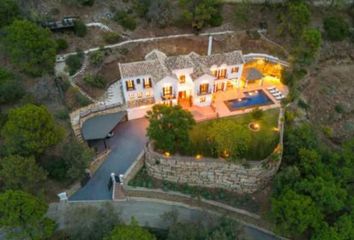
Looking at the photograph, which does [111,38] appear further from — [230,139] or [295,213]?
[295,213]

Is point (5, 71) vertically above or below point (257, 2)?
below

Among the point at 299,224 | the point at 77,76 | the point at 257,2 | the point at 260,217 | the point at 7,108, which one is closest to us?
the point at 299,224

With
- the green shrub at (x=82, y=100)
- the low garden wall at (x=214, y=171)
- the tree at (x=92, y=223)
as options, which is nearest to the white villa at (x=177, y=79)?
the green shrub at (x=82, y=100)

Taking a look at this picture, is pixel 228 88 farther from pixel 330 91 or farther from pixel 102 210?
pixel 102 210

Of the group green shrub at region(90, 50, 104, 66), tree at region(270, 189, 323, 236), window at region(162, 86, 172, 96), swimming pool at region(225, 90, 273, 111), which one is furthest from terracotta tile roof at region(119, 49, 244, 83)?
tree at region(270, 189, 323, 236)

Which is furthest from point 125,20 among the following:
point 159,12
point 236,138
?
point 236,138

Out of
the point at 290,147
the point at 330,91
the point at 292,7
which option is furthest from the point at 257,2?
the point at 290,147
